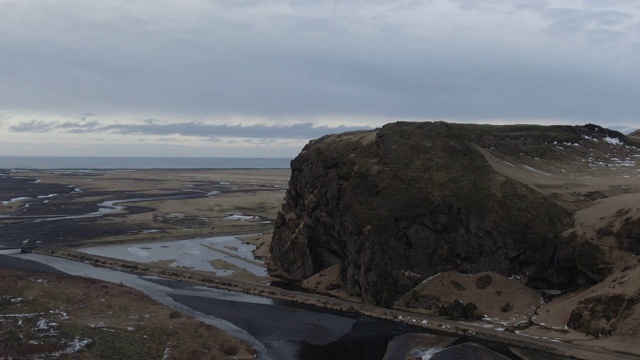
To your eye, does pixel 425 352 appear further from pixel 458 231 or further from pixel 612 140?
pixel 612 140

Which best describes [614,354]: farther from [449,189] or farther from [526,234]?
[449,189]

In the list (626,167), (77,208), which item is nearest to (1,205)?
(77,208)

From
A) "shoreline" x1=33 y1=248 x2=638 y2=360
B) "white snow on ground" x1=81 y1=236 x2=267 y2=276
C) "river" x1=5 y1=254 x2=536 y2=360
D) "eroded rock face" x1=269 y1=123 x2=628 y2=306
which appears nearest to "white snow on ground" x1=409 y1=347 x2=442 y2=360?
"river" x1=5 y1=254 x2=536 y2=360

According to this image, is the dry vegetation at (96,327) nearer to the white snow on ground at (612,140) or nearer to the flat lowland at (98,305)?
the flat lowland at (98,305)

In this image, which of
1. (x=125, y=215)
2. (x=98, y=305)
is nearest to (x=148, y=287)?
(x=98, y=305)

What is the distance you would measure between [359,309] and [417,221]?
12495mm

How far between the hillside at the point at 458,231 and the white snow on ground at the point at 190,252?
7.03 m

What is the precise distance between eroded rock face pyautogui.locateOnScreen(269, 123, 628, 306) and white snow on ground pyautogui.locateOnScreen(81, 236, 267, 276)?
779 centimetres

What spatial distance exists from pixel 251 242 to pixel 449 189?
142 ft

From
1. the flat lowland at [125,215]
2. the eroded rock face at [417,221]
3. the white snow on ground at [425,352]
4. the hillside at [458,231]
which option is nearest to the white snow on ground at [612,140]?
the hillside at [458,231]

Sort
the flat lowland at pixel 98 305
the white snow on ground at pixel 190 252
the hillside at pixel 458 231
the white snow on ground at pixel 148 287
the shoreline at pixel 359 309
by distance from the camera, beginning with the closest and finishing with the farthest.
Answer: the flat lowland at pixel 98 305 < the shoreline at pixel 359 309 < the white snow on ground at pixel 148 287 < the hillside at pixel 458 231 < the white snow on ground at pixel 190 252

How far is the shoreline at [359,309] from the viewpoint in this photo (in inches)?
1726

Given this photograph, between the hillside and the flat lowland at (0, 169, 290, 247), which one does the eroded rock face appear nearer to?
the hillside

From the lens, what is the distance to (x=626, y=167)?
8638 centimetres
